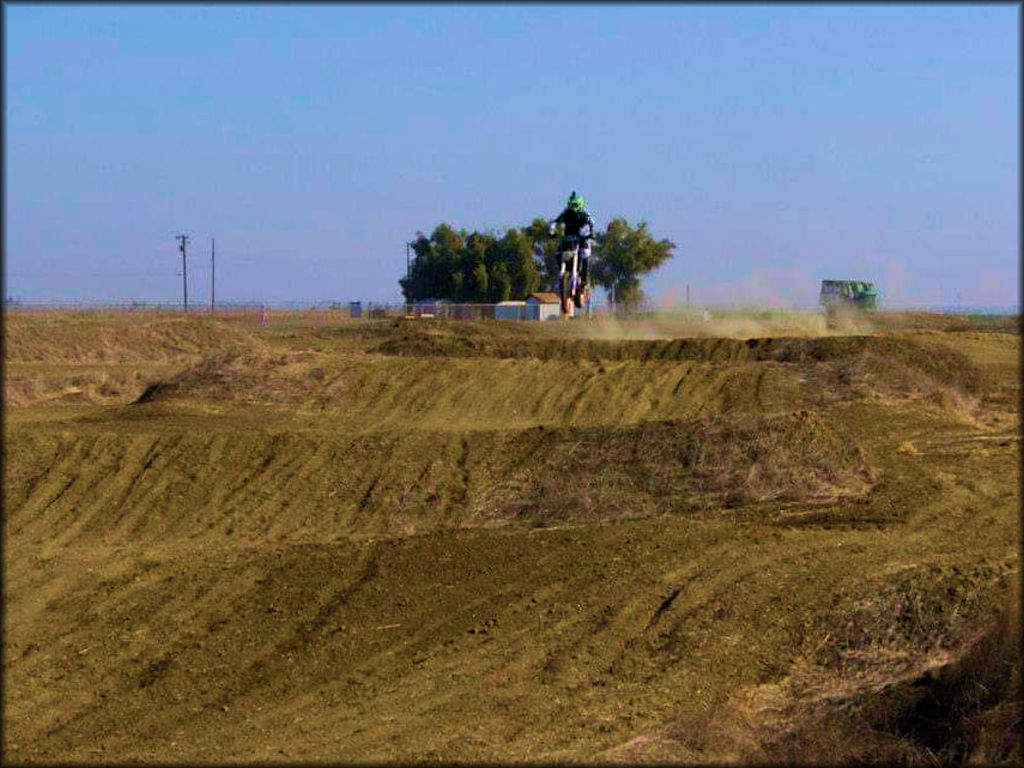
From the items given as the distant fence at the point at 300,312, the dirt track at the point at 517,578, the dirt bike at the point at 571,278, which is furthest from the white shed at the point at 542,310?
the dirt bike at the point at 571,278

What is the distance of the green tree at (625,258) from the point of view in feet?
266

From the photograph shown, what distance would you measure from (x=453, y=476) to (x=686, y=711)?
10465 millimetres

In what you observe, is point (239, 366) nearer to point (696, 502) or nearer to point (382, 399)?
point (382, 399)

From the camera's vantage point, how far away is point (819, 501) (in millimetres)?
19734

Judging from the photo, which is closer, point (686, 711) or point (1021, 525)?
point (686, 711)

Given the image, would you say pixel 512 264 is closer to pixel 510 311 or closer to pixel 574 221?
pixel 510 311

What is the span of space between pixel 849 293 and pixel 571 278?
57.7m

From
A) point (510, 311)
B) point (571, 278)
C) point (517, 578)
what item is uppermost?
point (571, 278)

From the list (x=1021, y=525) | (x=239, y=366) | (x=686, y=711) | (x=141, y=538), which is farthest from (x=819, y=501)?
(x=239, y=366)

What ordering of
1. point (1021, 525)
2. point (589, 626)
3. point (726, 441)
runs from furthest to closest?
point (726, 441) < point (1021, 525) < point (589, 626)

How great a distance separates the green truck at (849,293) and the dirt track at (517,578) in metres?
38.3

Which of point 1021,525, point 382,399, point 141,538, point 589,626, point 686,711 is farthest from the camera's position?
point 382,399

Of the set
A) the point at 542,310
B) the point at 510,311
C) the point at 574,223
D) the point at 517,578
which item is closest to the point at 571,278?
the point at 574,223

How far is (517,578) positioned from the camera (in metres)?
15.6
